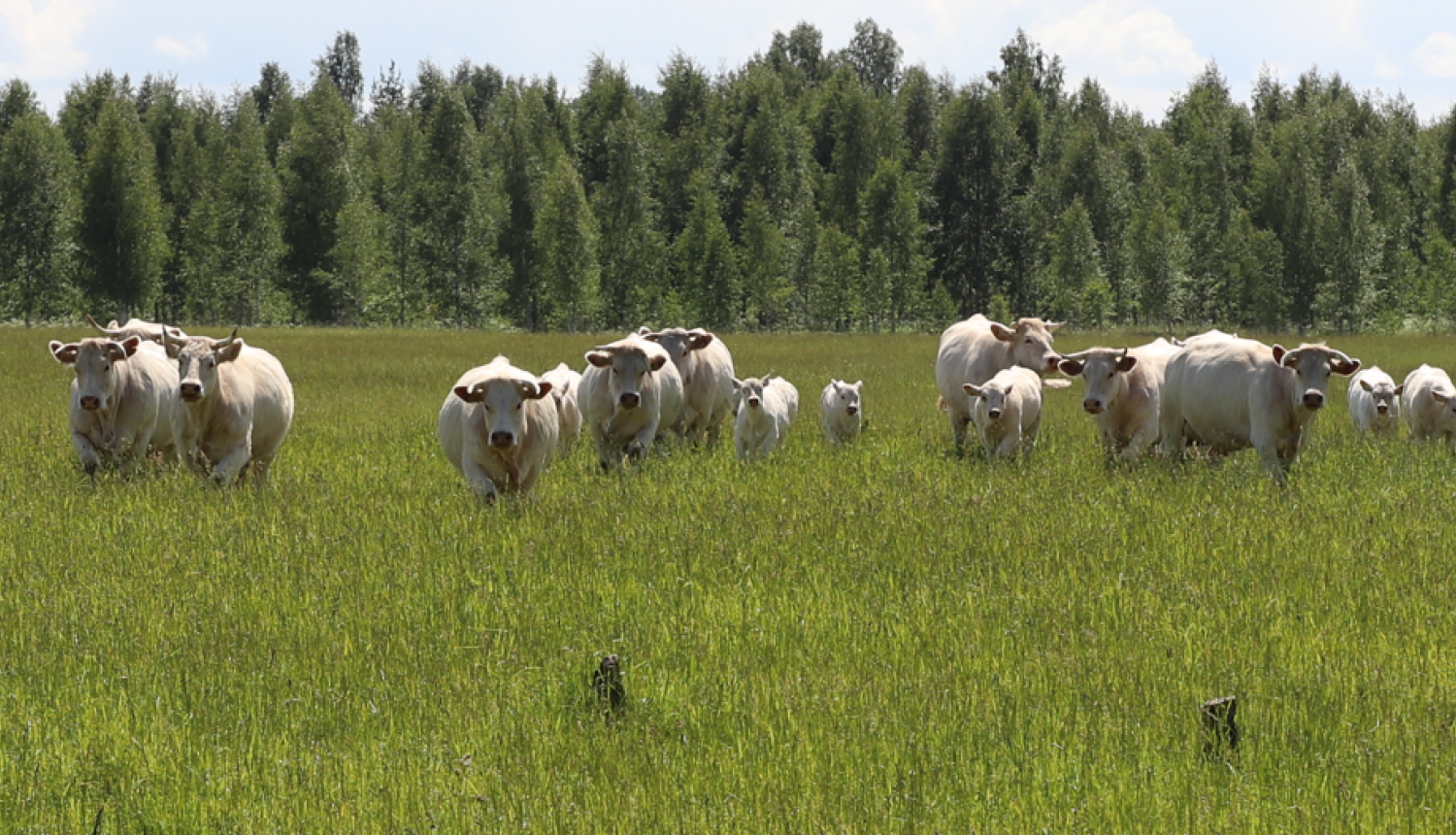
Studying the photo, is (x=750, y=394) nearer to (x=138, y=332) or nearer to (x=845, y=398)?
(x=845, y=398)

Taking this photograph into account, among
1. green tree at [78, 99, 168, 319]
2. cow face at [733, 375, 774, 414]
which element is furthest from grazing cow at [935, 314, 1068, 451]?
green tree at [78, 99, 168, 319]

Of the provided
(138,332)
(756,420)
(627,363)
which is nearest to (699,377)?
(756,420)

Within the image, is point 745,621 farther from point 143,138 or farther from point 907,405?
point 143,138

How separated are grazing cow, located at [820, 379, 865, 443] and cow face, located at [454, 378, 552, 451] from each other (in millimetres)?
8056

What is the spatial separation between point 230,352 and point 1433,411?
15.8m

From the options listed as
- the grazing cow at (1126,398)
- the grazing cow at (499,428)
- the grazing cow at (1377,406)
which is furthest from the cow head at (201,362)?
the grazing cow at (1377,406)

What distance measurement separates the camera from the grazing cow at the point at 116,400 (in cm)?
1408

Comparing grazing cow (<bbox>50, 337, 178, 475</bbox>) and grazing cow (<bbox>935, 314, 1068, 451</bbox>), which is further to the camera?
grazing cow (<bbox>935, 314, 1068, 451</bbox>)

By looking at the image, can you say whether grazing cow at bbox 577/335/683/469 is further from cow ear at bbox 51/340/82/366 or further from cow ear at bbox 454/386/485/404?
cow ear at bbox 51/340/82/366

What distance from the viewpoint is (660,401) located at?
1628 cm

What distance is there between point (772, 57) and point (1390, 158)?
55682mm

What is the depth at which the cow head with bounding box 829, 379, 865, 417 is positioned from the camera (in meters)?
19.4

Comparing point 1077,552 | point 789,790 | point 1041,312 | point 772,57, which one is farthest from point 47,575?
point 772,57

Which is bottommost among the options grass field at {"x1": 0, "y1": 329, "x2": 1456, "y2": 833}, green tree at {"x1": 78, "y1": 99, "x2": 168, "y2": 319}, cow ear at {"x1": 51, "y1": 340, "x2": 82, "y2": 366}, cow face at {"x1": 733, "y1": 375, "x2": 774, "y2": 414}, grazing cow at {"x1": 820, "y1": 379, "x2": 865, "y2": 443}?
grass field at {"x1": 0, "y1": 329, "x2": 1456, "y2": 833}
